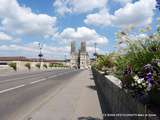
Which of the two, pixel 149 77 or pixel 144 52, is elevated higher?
pixel 144 52

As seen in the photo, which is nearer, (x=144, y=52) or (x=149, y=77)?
(x=149, y=77)

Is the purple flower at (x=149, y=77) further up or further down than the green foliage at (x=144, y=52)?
further down

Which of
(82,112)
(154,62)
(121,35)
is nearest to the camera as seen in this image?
(154,62)

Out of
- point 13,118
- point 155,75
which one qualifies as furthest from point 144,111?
point 13,118

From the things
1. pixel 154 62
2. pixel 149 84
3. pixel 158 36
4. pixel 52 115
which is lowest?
pixel 52 115

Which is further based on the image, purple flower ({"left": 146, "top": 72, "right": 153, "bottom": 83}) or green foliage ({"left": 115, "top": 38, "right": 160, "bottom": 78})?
green foliage ({"left": 115, "top": 38, "right": 160, "bottom": 78})

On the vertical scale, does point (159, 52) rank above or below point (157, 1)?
below

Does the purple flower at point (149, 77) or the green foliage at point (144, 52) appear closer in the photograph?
the purple flower at point (149, 77)

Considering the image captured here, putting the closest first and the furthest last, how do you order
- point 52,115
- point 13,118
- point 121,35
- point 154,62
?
1. point 154,62
2. point 121,35
3. point 13,118
4. point 52,115

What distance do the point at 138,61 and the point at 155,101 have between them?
2039mm

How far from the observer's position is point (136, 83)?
528cm

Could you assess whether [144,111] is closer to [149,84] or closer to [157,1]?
[149,84]

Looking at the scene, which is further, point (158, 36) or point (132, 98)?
point (158, 36)

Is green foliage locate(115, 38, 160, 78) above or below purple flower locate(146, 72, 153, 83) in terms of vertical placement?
above
